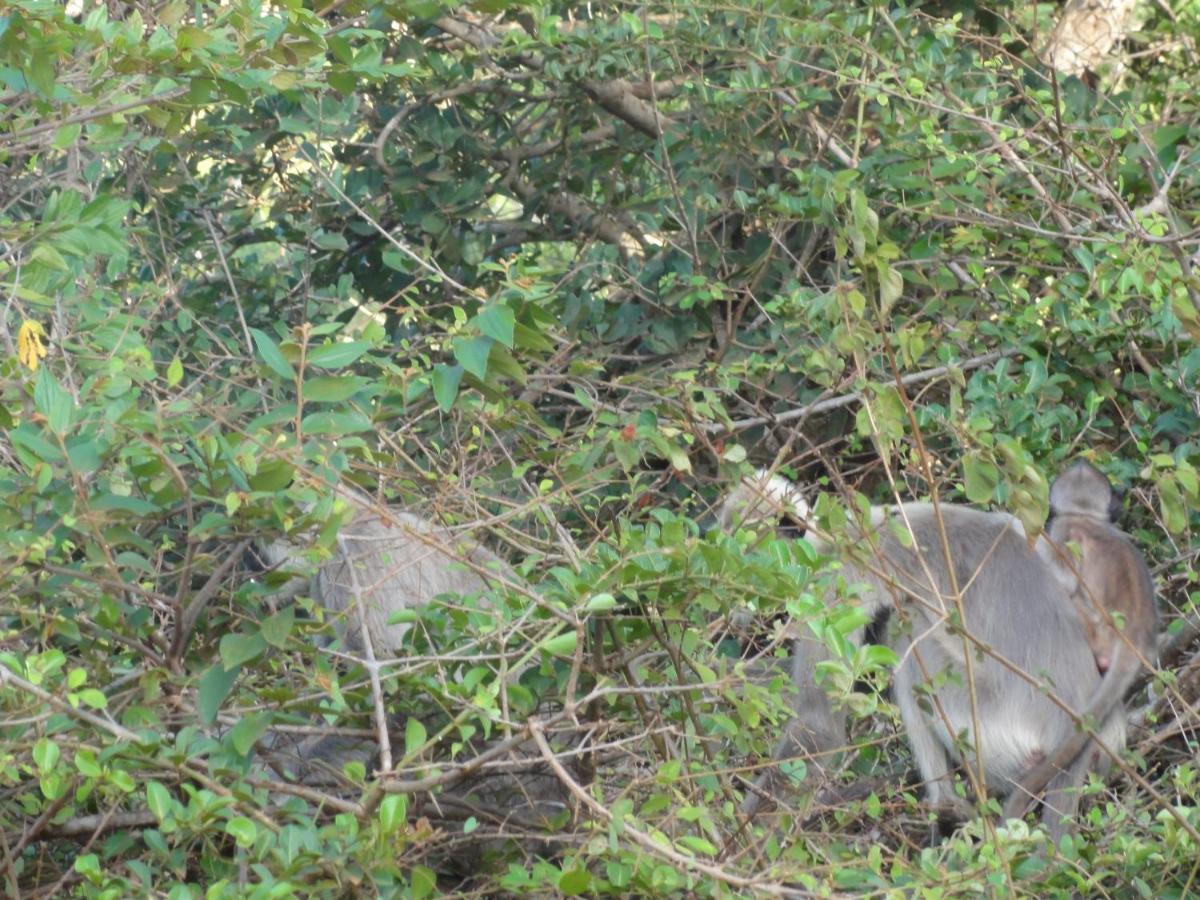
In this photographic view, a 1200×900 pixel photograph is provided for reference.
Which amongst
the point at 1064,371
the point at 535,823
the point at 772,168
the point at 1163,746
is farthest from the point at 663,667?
the point at 772,168

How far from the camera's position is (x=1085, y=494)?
377cm

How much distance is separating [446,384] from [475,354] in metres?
0.08

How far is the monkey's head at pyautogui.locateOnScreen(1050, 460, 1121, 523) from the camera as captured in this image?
3.75 m

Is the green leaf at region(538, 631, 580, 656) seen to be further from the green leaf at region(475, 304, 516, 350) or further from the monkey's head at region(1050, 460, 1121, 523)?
the monkey's head at region(1050, 460, 1121, 523)

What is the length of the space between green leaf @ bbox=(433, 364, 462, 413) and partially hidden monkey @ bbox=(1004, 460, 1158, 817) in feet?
5.01

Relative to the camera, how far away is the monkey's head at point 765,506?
2725 mm

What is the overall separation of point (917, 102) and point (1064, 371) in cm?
90

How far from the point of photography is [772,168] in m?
4.96

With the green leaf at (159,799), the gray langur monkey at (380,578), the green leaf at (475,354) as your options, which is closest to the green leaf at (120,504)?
the green leaf at (159,799)

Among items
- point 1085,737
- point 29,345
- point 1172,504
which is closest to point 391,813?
point 29,345

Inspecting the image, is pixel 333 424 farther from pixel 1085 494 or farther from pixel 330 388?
pixel 1085 494

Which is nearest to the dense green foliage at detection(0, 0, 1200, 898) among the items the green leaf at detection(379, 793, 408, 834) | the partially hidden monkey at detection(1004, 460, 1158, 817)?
the green leaf at detection(379, 793, 408, 834)

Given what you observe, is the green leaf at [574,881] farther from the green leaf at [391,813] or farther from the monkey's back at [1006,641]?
the monkey's back at [1006,641]

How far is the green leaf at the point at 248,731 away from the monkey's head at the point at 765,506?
0.89 meters
